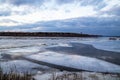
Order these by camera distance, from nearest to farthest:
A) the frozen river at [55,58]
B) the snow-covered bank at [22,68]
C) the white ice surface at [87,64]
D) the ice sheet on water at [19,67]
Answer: the snow-covered bank at [22,68] < the ice sheet on water at [19,67] < the white ice surface at [87,64] < the frozen river at [55,58]

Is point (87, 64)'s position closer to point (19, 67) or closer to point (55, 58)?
point (55, 58)

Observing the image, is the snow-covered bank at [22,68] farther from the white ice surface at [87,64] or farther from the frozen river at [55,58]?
the white ice surface at [87,64]

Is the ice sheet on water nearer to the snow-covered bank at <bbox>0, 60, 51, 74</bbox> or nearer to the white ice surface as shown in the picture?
the snow-covered bank at <bbox>0, 60, 51, 74</bbox>

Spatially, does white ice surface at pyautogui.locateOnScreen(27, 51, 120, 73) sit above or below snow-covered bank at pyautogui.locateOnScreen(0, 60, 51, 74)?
below

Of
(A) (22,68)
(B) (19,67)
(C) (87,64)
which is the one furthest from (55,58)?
(A) (22,68)

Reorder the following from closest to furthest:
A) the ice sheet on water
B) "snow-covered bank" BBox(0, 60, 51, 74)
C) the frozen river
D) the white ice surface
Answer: "snow-covered bank" BBox(0, 60, 51, 74), the ice sheet on water, the white ice surface, the frozen river

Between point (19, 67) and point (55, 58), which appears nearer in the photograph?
point (19, 67)

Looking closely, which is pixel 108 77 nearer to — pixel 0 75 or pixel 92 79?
pixel 92 79

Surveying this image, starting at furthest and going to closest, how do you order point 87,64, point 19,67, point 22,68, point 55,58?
point 55,58, point 87,64, point 19,67, point 22,68

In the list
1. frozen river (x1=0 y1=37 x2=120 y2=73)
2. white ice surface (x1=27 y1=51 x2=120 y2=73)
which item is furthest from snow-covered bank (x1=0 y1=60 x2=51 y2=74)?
white ice surface (x1=27 y1=51 x2=120 y2=73)

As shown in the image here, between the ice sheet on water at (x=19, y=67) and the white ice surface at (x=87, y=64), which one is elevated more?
the ice sheet on water at (x=19, y=67)

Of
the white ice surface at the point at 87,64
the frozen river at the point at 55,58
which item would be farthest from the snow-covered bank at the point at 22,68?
→ the white ice surface at the point at 87,64

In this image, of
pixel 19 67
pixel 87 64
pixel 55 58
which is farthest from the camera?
pixel 55 58

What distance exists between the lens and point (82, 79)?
9773mm
